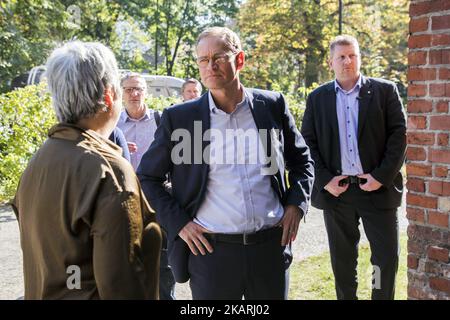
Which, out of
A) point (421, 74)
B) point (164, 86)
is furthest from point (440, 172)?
point (164, 86)

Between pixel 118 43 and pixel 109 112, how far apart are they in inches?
1359

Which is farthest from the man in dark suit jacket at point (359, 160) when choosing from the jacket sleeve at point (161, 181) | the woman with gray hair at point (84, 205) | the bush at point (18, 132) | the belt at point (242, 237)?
the bush at point (18, 132)

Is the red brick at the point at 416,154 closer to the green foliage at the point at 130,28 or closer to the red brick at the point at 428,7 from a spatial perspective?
the red brick at the point at 428,7

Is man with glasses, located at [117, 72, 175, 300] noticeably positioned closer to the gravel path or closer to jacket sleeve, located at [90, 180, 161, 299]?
the gravel path

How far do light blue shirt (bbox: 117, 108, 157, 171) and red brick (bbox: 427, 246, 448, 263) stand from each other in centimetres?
268

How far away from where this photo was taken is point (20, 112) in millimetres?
9695

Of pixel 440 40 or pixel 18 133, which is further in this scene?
pixel 18 133

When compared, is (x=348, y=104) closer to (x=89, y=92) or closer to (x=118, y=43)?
(x=89, y=92)

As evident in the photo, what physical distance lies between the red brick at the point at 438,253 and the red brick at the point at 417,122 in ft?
2.44

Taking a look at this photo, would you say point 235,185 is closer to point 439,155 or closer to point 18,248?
point 439,155

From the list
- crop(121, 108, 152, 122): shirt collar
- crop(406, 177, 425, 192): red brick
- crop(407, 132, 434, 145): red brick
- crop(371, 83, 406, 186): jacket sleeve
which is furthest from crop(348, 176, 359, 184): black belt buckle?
crop(121, 108, 152, 122): shirt collar

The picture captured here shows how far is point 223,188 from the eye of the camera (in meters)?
3.12

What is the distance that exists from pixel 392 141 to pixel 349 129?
33 centimetres
